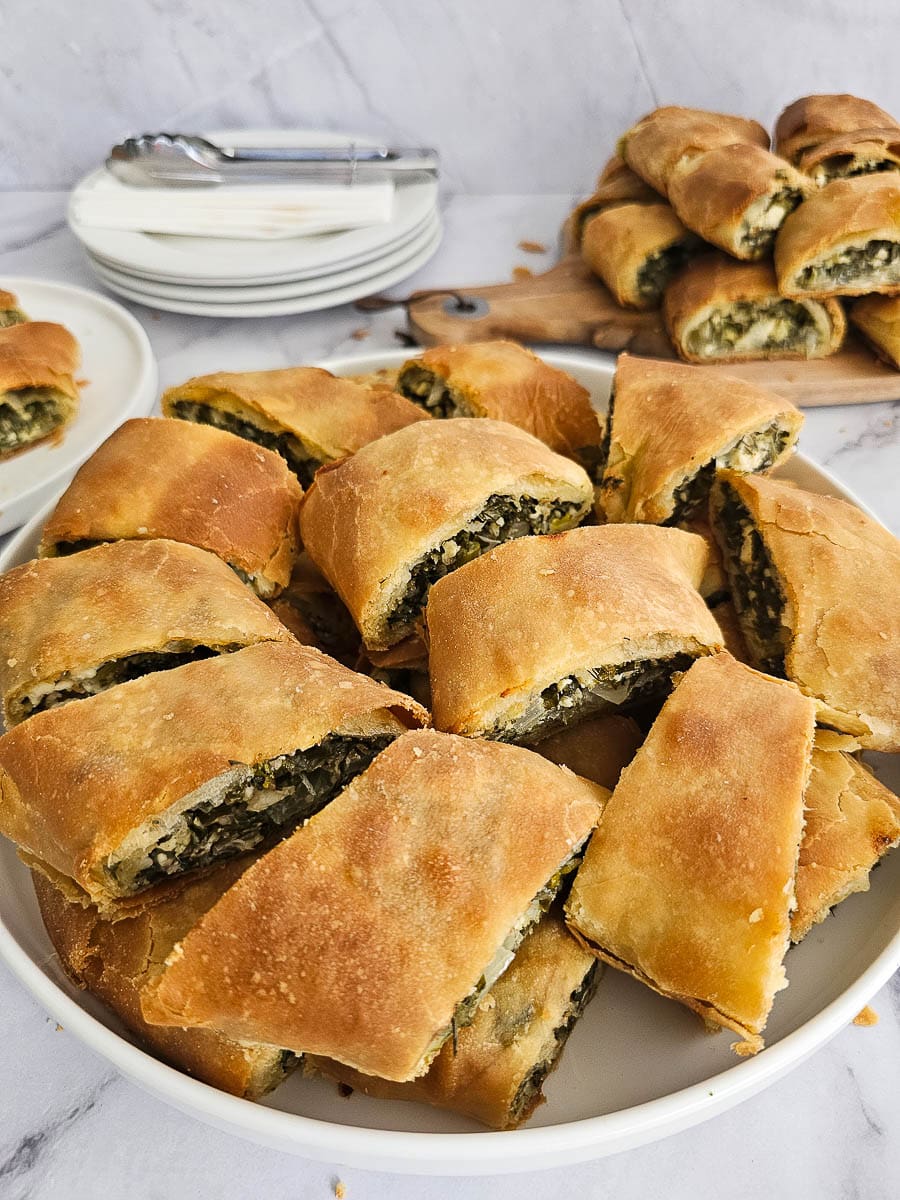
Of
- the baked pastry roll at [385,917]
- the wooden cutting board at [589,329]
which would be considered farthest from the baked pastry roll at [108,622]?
the wooden cutting board at [589,329]

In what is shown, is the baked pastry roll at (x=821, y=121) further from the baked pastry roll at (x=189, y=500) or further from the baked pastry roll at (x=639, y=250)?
the baked pastry roll at (x=189, y=500)

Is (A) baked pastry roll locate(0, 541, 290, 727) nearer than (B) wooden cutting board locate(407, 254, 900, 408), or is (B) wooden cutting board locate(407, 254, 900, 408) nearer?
(A) baked pastry roll locate(0, 541, 290, 727)

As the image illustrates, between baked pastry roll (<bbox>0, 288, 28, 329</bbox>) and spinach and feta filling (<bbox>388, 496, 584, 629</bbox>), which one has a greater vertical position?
spinach and feta filling (<bbox>388, 496, 584, 629</bbox>)

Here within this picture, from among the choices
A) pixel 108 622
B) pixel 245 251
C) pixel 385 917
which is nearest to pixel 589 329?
pixel 245 251

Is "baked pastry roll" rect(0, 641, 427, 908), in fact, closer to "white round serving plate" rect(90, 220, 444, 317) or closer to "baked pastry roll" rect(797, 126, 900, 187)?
"white round serving plate" rect(90, 220, 444, 317)

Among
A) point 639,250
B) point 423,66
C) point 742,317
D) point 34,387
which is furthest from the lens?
point 423,66

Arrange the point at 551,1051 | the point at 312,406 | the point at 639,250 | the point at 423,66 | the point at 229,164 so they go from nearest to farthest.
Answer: the point at 551,1051 < the point at 312,406 < the point at 639,250 < the point at 229,164 < the point at 423,66

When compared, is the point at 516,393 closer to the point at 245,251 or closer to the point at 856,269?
the point at 856,269

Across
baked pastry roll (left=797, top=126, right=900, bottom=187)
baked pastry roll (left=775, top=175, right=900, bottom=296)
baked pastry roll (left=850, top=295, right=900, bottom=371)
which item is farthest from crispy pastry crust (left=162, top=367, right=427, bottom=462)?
baked pastry roll (left=797, top=126, right=900, bottom=187)
